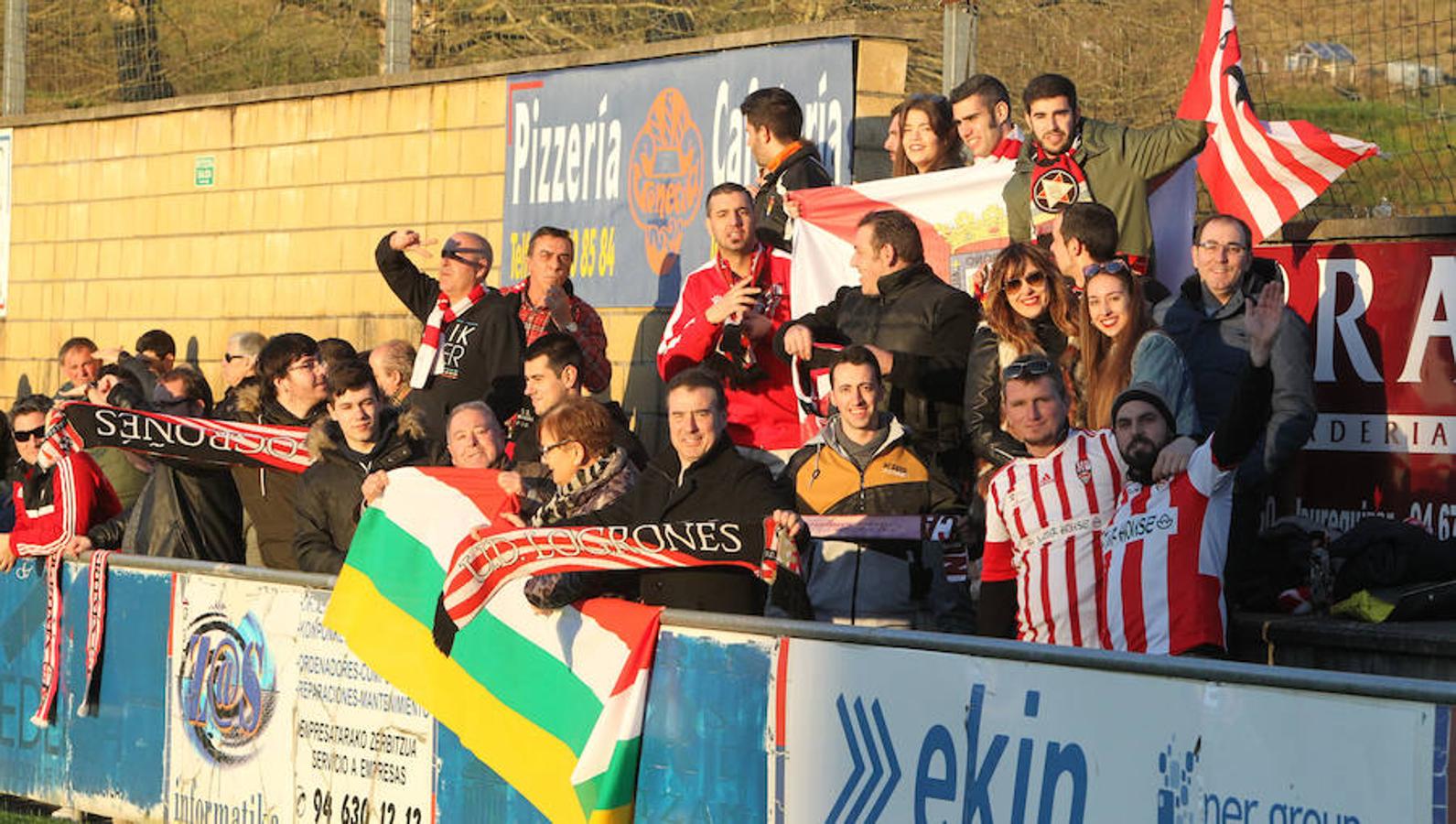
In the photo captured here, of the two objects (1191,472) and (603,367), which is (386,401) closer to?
(603,367)

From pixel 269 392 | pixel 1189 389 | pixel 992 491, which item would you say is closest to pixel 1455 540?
pixel 1189 389

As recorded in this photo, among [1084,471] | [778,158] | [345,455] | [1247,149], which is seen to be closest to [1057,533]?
[1084,471]

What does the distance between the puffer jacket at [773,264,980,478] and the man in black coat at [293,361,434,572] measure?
1708mm

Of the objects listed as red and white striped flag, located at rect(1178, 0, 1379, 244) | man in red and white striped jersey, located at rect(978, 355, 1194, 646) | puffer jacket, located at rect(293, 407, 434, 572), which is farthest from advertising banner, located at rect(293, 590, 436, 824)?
red and white striped flag, located at rect(1178, 0, 1379, 244)

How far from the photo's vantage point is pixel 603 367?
10039 mm

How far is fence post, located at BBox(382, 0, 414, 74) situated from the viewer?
14.8 meters

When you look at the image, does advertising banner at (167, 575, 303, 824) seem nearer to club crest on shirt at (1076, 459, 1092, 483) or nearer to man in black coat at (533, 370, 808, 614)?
man in black coat at (533, 370, 808, 614)

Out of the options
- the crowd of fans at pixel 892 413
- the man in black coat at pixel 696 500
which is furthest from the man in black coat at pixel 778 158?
the man in black coat at pixel 696 500

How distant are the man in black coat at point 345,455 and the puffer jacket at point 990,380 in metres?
2.43

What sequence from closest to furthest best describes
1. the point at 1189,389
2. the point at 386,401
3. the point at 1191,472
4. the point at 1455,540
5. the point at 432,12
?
the point at 1191,472 < the point at 1189,389 < the point at 1455,540 < the point at 386,401 < the point at 432,12

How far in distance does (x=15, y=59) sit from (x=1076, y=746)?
14842 mm

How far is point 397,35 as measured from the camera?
48.8ft

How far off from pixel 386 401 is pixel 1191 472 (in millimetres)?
4827

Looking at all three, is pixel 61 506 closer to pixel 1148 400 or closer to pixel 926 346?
pixel 926 346
